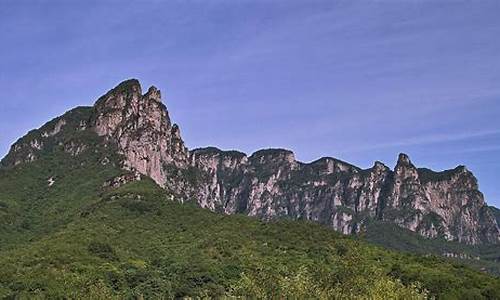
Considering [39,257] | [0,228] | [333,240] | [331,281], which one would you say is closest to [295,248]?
[333,240]

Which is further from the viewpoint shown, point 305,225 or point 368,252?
point 305,225

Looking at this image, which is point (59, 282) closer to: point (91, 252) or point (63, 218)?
point (91, 252)

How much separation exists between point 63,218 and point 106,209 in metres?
14.3

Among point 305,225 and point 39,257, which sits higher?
point 305,225

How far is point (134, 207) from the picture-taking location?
196 metres

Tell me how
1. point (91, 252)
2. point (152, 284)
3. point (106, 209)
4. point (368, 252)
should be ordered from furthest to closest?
point (106, 209) < point (368, 252) < point (91, 252) < point (152, 284)

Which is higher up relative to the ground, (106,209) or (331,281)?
(106,209)

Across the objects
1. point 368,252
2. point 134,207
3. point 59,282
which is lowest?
point 59,282

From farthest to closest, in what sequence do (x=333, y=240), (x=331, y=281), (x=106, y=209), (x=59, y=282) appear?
(x=106, y=209)
(x=333, y=240)
(x=59, y=282)
(x=331, y=281)

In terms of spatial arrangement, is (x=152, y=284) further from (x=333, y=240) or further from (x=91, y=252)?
(x=333, y=240)

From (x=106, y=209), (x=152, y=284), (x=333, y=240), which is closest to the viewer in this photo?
(x=152, y=284)

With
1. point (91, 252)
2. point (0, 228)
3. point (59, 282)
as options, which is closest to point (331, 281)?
point (59, 282)

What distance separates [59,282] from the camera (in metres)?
121

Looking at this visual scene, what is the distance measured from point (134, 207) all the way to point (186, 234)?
23088 mm
